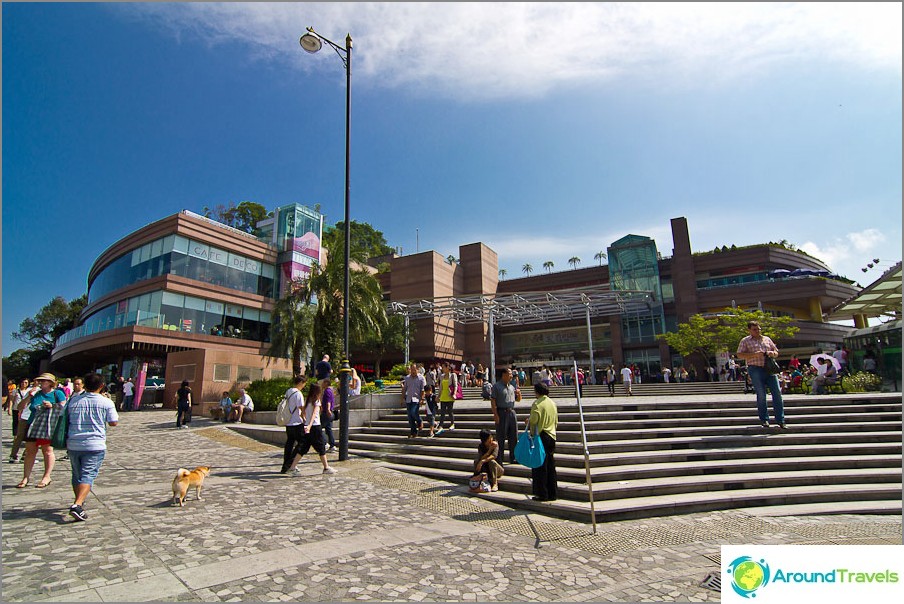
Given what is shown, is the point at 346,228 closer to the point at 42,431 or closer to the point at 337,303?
the point at 42,431

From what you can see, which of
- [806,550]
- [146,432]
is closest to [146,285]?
[146,432]

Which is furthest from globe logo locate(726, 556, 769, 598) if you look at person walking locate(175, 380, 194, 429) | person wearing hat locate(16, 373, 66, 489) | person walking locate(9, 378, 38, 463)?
person walking locate(175, 380, 194, 429)

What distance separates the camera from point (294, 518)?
19.1 ft

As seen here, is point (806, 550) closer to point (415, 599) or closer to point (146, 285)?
point (415, 599)

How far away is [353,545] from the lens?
15.8 feet

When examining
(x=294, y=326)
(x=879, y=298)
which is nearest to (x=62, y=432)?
(x=294, y=326)

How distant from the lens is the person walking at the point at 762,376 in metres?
8.63

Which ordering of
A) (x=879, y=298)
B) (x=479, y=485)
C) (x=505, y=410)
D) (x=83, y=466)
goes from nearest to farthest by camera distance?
(x=83, y=466)
(x=479, y=485)
(x=505, y=410)
(x=879, y=298)

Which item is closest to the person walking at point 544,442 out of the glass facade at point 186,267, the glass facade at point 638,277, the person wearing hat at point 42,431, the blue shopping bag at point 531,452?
the blue shopping bag at point 531,452

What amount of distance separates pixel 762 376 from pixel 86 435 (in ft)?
35.1

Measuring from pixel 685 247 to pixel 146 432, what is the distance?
45.4 metres

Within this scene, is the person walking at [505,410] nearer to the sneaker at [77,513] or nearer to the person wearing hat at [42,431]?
the sneaker at [77,513]

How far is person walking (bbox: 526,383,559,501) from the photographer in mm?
6375

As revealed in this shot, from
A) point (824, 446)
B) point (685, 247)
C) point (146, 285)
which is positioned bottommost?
point (824, 446)
